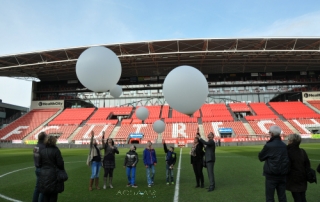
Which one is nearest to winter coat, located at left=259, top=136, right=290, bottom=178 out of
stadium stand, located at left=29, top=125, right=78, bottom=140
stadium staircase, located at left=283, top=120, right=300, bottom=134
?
stadium staircase, located at left=283, top=120, right=300, bottom=134

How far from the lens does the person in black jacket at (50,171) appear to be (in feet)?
14.3

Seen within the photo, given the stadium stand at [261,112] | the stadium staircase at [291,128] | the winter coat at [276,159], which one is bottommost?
the winter coat at [276,159]

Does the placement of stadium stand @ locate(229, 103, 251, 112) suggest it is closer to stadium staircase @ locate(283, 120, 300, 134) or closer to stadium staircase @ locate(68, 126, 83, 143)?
stadium staircase @ locate(283, 120, 300, 134)

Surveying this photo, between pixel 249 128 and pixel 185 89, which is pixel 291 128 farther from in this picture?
pixel 185 89

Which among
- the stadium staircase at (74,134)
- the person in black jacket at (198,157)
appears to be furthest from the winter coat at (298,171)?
the stadium staircase at (74,134)

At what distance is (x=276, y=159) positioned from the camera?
4.50m

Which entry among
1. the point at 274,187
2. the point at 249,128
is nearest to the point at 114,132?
the point at 249,128

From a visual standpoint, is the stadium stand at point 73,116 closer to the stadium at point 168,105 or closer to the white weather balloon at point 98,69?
the stadium at point 168,105

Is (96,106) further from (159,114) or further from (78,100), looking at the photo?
(159,114)

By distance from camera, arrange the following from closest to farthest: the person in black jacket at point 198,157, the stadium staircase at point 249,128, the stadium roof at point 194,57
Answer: the person in black jacket at point 198,157 < the stadium roof at point 194,57 < the stadium staircase at point 249,128

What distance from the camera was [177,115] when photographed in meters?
45.7

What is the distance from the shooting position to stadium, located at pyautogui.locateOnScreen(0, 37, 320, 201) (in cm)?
3688

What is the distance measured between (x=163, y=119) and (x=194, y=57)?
1220cm

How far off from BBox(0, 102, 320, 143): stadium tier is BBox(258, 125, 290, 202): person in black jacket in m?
31.1
